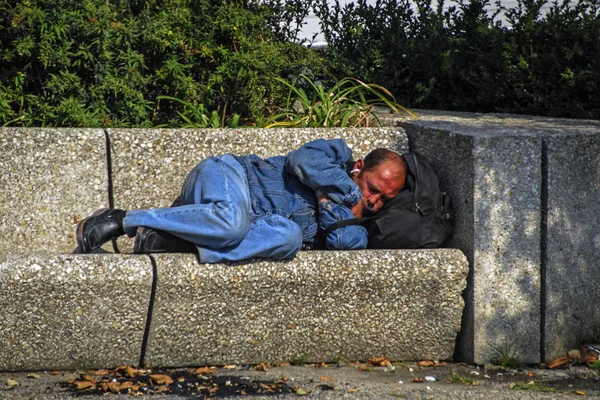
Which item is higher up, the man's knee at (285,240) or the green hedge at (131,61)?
the green hedge at (131,61)

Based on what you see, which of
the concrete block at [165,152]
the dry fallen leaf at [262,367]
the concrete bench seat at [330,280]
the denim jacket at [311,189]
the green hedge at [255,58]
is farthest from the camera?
the green hedge at [255,58]

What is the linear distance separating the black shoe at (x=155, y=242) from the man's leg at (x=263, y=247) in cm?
18

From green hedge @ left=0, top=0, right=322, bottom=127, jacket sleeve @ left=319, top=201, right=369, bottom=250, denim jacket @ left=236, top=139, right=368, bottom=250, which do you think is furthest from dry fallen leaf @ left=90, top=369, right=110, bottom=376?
green hedge @ left=0, top=0, right=322, bottom=127

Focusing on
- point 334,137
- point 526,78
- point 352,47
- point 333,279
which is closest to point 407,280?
point 333,279

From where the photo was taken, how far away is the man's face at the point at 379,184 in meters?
4.37

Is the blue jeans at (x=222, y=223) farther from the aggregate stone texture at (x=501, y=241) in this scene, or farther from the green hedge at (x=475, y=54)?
the green hedge at (x=475, y=54)

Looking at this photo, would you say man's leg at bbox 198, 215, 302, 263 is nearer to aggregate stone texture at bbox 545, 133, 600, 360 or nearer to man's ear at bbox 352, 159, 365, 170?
man's ear at bbox 352, 159, 365, 170

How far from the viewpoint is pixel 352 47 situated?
6.37m

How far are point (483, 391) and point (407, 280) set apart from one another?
632 mm

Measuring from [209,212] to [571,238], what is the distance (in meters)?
1.80

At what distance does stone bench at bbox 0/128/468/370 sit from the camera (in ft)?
12.3

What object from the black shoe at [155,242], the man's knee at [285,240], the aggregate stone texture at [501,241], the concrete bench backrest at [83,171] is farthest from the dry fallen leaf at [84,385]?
the aggregate stone texture at [501,241]

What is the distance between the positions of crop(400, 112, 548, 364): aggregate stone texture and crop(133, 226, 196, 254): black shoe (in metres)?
1.42

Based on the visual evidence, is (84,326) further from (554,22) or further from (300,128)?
(554,22)
